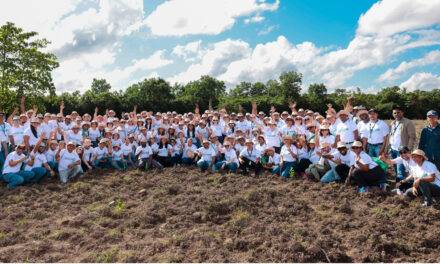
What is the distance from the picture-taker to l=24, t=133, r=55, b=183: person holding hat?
13195 millimetres

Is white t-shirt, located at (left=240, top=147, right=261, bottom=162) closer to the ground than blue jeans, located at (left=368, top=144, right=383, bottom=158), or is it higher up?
closer to the ground

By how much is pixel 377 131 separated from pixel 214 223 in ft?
17.4

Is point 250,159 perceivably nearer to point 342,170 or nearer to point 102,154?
point 342,170

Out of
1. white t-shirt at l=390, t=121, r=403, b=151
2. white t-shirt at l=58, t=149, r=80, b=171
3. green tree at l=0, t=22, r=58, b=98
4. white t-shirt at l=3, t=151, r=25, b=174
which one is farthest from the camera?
green tree at l=0, t=22, r=58, b=98

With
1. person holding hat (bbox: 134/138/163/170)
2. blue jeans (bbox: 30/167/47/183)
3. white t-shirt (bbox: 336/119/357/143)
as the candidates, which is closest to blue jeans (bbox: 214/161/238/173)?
person holding hat (bbox: 134/138/163/170)

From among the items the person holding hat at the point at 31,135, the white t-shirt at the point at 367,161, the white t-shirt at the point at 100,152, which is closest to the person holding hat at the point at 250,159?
the white t-shirt at the point at 367,161

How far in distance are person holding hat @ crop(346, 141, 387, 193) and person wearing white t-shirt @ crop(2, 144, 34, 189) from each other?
31.3ft

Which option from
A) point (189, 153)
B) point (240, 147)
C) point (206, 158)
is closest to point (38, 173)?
point (189, 153)

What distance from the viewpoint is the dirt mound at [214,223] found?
7352 millimetres

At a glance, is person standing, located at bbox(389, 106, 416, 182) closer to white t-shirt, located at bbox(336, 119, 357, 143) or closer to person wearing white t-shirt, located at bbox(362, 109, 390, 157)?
person wearing white t-shirt, located at bbox(362, 109, 390, 157)

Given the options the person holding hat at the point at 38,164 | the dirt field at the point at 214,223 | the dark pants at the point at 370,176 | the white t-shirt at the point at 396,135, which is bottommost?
the dirt field at the point at 214,223

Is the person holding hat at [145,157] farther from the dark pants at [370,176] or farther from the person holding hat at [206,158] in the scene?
the dark pants at [370,176]

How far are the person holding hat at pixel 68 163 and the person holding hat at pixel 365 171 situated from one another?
8.56m

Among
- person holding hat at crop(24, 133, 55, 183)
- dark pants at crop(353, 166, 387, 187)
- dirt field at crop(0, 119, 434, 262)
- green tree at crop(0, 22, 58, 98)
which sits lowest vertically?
dirt field at crop(0, 119, 434, 262)
